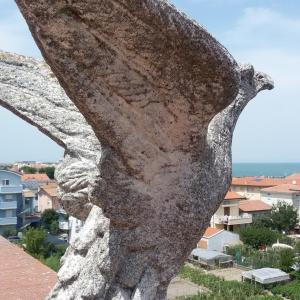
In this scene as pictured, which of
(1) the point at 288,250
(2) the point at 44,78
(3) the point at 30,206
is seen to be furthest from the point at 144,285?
(3) the point at 30,206

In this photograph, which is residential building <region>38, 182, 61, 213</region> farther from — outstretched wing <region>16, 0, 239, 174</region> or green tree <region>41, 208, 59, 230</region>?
outstretched wing <region>16, 0, 239, 174</region>

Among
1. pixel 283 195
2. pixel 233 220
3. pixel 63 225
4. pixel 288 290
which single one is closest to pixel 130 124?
pixel 288 290

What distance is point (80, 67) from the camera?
2.10 meters

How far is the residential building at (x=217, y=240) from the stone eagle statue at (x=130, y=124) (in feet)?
91.0

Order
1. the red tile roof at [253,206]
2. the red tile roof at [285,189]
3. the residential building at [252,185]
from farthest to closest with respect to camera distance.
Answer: the residential building at [252,185], the red tile roof at [285,189], the red tile roof at [253,206]

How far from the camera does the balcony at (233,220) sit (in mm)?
35344

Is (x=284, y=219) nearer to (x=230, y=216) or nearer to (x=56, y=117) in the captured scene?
(x=230, y=216)

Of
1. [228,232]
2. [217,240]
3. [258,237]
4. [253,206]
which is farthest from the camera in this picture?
[253,206]

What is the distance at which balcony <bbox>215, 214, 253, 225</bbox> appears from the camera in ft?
116

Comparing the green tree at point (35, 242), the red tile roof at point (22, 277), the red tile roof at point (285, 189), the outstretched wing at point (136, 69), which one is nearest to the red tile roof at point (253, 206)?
the red tile roof at point (285, 189)

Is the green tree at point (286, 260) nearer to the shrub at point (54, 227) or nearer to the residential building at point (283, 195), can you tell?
the residential building at point (283, 195)

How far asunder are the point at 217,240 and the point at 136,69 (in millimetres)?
29338

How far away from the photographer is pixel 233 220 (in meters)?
35.5

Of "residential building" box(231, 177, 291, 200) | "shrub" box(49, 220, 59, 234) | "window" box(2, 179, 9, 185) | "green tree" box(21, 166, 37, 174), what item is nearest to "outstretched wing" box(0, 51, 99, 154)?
"shrub" box(49, 220, 59, 234)
